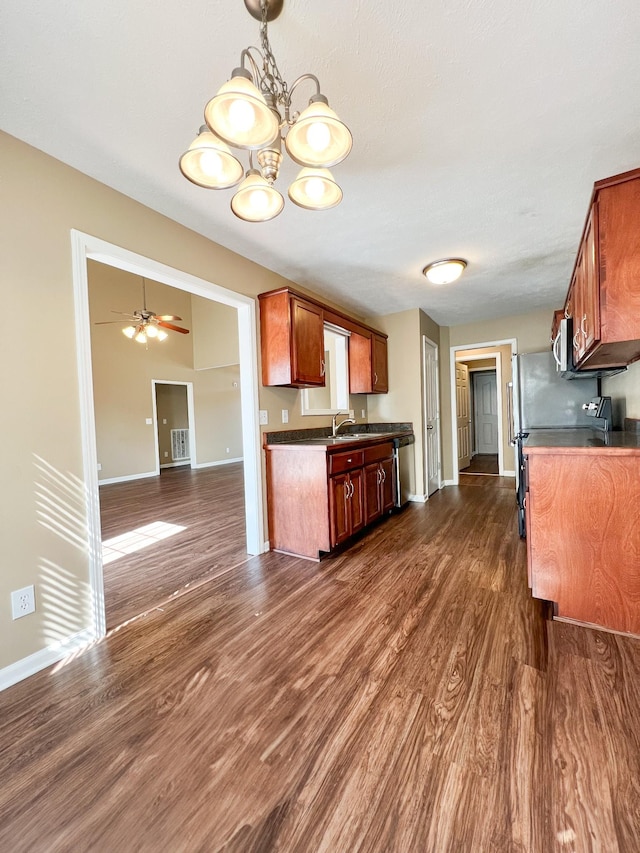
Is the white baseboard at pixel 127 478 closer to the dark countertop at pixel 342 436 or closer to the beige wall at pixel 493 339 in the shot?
the dark countertop at pixel 342 436

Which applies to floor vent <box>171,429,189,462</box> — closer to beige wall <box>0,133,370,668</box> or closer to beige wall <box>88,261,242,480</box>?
beige wall <box>88,261,242,480</box>

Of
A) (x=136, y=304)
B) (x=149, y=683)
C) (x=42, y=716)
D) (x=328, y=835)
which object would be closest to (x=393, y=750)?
(x=328, y=835)

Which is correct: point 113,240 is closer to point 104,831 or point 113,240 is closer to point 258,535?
point 258,535

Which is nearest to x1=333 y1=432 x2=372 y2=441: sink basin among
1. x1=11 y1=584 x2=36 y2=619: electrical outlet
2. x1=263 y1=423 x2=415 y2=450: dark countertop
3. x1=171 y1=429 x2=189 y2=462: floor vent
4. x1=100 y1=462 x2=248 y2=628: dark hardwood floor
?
x1=263 y1=423 x2=415 y2=450: dark countertop

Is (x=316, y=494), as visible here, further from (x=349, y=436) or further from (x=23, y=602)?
(x=23, y=602)

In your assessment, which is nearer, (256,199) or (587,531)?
(256,199)

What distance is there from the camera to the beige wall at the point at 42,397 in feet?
5.24

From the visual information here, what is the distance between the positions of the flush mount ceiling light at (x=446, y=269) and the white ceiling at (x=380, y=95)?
51 cm

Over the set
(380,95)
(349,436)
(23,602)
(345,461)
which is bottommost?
(23,602)

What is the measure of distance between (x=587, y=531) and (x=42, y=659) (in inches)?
109

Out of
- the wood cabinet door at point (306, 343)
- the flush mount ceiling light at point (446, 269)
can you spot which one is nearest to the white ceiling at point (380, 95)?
the flush mount ceiling light at point (446, 269)

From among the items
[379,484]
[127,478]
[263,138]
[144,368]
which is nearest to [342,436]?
[379,484]

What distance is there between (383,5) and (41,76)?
1.28 metres

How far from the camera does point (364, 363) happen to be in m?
4.28
